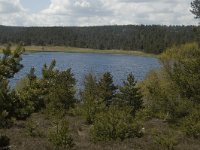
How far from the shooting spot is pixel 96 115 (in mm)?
23047

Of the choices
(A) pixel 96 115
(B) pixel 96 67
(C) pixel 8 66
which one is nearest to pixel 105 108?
(A) pixel 96 115

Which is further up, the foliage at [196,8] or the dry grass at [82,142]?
the foliage at [196,8]

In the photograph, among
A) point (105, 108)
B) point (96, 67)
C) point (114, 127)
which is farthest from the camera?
point (96, 67)

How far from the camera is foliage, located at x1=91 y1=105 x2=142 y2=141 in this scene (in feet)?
66.0

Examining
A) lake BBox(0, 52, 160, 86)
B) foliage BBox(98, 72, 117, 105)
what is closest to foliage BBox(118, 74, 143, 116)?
foliage BBox(98, 72, 117, 105)

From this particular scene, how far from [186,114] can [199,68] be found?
2776 millimetres

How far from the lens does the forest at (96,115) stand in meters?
18.6

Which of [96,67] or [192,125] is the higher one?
[192,125]

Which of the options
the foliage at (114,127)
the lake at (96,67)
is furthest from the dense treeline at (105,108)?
the lake at (96,67)

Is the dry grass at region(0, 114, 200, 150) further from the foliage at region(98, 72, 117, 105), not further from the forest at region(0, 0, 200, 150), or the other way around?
the foliage at region(98, 72, 117, 105)

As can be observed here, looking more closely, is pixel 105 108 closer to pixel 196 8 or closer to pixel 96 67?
pixel 196 8

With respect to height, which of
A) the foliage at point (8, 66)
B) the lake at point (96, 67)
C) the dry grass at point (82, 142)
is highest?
the foliage at point (8, 66)

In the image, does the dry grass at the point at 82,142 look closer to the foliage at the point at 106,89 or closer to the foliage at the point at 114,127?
the foliage at the point at 114,127

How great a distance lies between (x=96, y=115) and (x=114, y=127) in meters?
2.71
